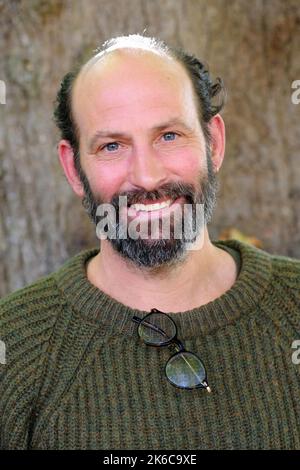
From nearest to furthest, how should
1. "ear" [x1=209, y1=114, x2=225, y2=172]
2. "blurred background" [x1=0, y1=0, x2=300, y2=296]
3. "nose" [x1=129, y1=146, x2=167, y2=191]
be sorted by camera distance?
"nose" [x1=129, y1=146, x2=167, y2=191] → "ear" [x1=209, y1=114, x2=225, y2=172] → "blurred background" [x1=0, y1=0, x2=300, y2=296]

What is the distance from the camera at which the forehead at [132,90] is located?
99.9 inches

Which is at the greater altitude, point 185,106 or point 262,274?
point 185,106

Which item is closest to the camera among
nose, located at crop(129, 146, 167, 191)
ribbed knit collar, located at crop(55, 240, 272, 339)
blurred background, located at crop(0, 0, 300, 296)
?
nose, located at crop(129, 146, 167, 191)

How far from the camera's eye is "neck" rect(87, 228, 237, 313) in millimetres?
2678

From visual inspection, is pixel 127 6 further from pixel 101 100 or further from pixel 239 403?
pixel 239 403

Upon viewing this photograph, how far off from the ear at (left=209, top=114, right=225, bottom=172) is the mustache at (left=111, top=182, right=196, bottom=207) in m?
0.25

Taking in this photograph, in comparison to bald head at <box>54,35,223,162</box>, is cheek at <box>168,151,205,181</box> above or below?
below

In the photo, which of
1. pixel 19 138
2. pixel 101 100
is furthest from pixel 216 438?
pixel 19 138

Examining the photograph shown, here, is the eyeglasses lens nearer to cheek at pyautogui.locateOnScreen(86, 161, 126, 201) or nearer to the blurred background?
cheek at pyautogui.locateOnScreen(86, 161, 126, 201)

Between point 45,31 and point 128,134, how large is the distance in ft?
3.15

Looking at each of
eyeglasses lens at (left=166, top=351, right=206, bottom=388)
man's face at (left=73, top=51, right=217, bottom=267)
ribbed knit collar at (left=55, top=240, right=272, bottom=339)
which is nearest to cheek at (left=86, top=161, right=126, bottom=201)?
man's face at (left=73, top=51, right=217, bottom=267)

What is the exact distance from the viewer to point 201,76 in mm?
2816

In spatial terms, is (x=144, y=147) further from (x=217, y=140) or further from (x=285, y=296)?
(x=285, y=296)

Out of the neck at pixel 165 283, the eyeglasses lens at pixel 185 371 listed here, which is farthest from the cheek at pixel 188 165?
the eyeglasses lens at pixel 185 371
